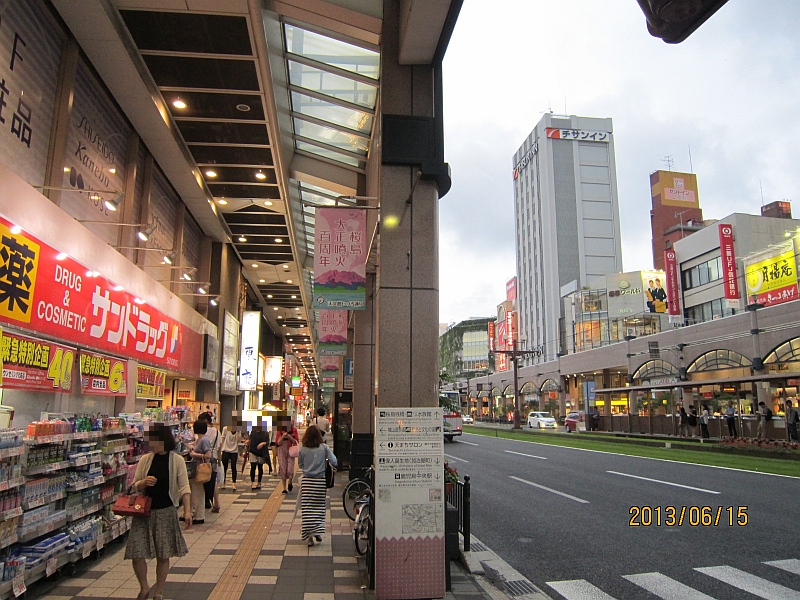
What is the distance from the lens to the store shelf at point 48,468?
215 inches

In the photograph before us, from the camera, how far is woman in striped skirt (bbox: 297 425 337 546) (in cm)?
798

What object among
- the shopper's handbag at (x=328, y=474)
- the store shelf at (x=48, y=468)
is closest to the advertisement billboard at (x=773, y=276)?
the shopper's handbag at (x=328, y=474)

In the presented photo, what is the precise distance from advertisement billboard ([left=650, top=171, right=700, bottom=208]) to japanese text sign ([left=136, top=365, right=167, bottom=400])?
77.7 metres

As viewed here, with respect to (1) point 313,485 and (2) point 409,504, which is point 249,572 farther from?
(2) point 409,504

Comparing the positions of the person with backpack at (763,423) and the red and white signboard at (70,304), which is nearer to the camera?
the red and white signboard at (70,304)

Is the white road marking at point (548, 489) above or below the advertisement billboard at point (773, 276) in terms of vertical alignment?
below

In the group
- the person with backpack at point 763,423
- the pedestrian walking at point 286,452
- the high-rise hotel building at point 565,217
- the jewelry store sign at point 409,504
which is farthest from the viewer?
the high-rise hotel building at point 565,217

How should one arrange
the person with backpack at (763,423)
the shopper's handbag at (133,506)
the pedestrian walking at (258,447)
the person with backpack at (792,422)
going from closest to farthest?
the shopper's handbag at (133,506) < the pedestrian walking at (258,447) < the person with backpack at (792,422) < the person with backpack at (763,423)

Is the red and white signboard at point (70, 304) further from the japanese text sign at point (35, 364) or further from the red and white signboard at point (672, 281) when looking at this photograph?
the red and white signboard at point (672, 281)

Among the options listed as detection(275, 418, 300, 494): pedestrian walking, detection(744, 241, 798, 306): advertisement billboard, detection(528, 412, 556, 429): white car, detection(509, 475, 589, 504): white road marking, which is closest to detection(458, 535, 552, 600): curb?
detection(509, 475, 589, 504): white road marking

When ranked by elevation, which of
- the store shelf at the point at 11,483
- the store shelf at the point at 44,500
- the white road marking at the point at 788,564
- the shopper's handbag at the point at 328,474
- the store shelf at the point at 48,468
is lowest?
the white road marking at the point at 788,564

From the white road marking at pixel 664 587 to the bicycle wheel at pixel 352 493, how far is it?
12.2ft

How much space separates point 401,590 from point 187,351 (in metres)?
11.4

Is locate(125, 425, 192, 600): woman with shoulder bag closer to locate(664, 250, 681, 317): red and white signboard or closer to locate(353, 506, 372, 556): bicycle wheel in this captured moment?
locate(353, 506, 372, 556): bicycle wheel
